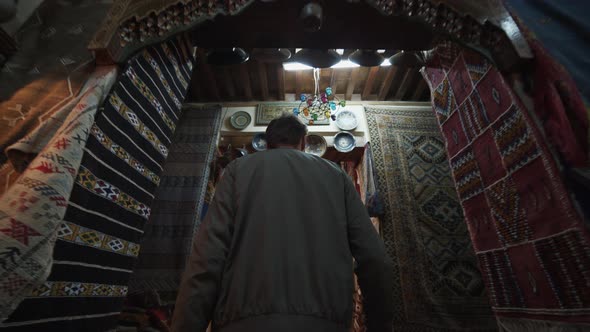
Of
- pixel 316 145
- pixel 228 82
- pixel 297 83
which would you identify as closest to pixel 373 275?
pixel 316 145

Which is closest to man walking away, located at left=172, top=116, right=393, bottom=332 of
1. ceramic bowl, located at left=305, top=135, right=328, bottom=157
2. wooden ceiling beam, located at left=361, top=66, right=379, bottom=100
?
ceramic bowl, located at left=305, top=135, right=328, bottom=157

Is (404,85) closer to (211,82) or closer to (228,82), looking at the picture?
(228,82)

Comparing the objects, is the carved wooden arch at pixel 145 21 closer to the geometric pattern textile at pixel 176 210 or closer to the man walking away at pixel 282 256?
the man walking away at pixel 282 256

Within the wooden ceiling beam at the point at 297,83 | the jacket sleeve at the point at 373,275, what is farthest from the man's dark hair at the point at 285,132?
the wooden ceiling beam at the point at 297,83

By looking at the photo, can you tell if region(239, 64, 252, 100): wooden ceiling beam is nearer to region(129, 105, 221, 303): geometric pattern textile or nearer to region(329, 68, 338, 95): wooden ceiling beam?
region(129, 105, 221, 303): geometric pattern textile

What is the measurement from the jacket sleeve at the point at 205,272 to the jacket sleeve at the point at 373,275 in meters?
0.55

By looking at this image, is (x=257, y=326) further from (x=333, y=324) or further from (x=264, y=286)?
(x=333, y=324)

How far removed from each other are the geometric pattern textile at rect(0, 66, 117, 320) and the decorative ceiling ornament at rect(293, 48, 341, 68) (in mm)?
1510

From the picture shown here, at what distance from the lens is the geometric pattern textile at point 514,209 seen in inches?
39.4

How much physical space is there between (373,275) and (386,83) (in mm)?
3635

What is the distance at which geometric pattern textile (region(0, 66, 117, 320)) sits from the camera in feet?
2.23

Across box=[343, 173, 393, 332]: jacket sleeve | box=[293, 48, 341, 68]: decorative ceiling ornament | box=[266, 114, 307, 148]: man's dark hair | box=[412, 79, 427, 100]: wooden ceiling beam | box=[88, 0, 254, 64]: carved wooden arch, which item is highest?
box=[412, 79, 427, 100]: wooden ceiling beam

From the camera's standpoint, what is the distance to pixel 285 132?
138 cm

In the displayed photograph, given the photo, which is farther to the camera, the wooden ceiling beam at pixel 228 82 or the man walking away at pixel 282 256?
the wooden ceiling beam at pixel 228 82
